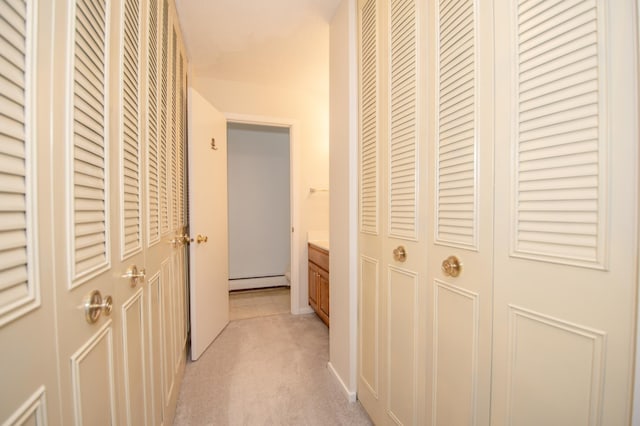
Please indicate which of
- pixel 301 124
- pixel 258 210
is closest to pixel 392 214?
pixel 301 124

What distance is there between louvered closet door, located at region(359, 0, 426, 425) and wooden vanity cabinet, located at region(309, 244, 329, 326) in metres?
0.97

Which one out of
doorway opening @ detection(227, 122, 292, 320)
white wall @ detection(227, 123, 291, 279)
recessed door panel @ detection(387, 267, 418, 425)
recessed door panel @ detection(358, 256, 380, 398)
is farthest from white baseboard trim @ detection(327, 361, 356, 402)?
white wall @ detection(227, 123, 291, 279)

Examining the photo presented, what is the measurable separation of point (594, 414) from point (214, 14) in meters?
2.60

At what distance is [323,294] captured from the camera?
8.59ft

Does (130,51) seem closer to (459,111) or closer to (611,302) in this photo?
(459,111)

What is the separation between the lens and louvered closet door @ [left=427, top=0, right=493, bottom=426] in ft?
2.71

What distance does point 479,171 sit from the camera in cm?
84

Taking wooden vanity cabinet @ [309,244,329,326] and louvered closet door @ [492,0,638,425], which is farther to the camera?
wooden vanity cabinet @ [309,244,329,326]

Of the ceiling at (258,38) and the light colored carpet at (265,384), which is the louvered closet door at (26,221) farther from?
the ceiling at (258,38)

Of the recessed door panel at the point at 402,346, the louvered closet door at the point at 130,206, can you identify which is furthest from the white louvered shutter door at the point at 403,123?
the louvered closet door at the point at 130,206

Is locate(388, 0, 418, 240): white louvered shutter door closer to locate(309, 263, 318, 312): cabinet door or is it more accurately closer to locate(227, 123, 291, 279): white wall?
locate(309, 263, 318, 312): cabinet door

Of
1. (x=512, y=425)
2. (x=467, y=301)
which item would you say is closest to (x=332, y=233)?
(x=467, y=301)

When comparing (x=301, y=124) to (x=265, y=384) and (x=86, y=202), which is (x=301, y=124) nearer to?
(x=265, y=384)

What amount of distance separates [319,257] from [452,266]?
1807mm
